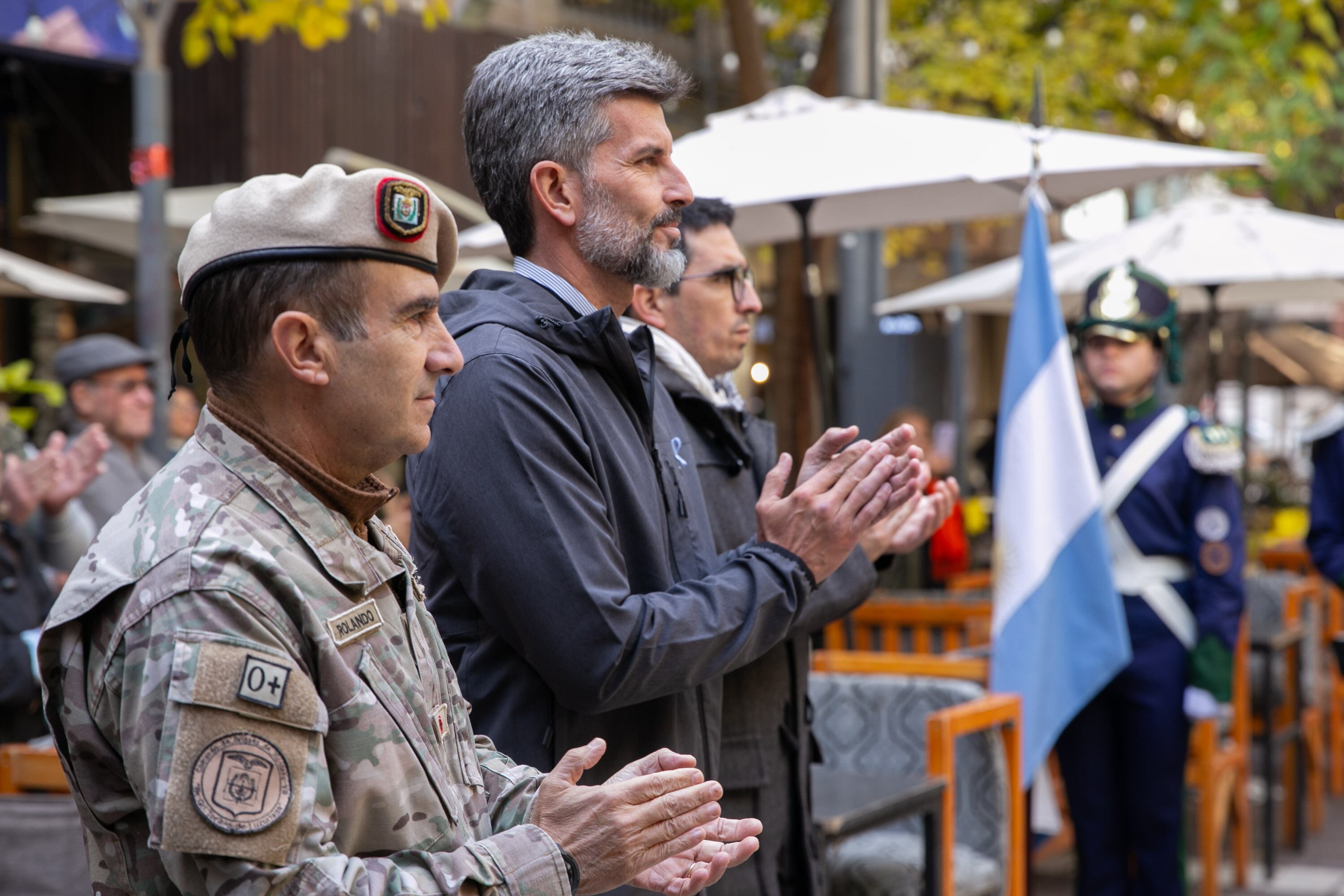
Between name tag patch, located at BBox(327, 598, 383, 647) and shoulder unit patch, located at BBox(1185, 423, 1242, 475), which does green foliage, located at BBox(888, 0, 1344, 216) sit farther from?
name tag patch, located at BBox(327, 598, 383, 647)

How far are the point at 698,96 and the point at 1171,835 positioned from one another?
13.2m

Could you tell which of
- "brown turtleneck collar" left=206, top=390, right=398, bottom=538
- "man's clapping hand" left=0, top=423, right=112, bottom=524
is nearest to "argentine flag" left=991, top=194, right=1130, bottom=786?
"man's clapping hand" left=0, top=423, right=112, bottom=524

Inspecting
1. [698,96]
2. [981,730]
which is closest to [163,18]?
[981,730]

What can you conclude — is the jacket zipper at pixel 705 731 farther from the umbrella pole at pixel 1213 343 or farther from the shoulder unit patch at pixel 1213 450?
the umbrella pole at pixel 1213 343

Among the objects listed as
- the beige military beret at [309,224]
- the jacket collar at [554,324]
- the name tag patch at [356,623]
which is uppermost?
the beige military beret at [309,224]

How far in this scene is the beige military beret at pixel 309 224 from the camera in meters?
1.61

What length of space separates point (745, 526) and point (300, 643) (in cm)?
160

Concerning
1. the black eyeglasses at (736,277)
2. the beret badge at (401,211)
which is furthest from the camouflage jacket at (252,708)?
the black eyeglasses at (736,277)

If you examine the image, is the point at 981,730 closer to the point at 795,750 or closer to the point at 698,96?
the point at 795,750

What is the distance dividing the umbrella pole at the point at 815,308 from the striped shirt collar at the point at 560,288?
10.4 ft

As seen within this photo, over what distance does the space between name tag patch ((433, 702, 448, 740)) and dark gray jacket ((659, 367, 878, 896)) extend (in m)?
1.14

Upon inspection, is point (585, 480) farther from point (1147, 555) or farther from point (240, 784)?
point (1147, 555)

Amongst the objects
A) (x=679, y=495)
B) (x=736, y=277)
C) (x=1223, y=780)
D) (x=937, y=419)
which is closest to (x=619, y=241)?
(x=679, y=495)

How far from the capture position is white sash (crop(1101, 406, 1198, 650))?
4.83 meters
